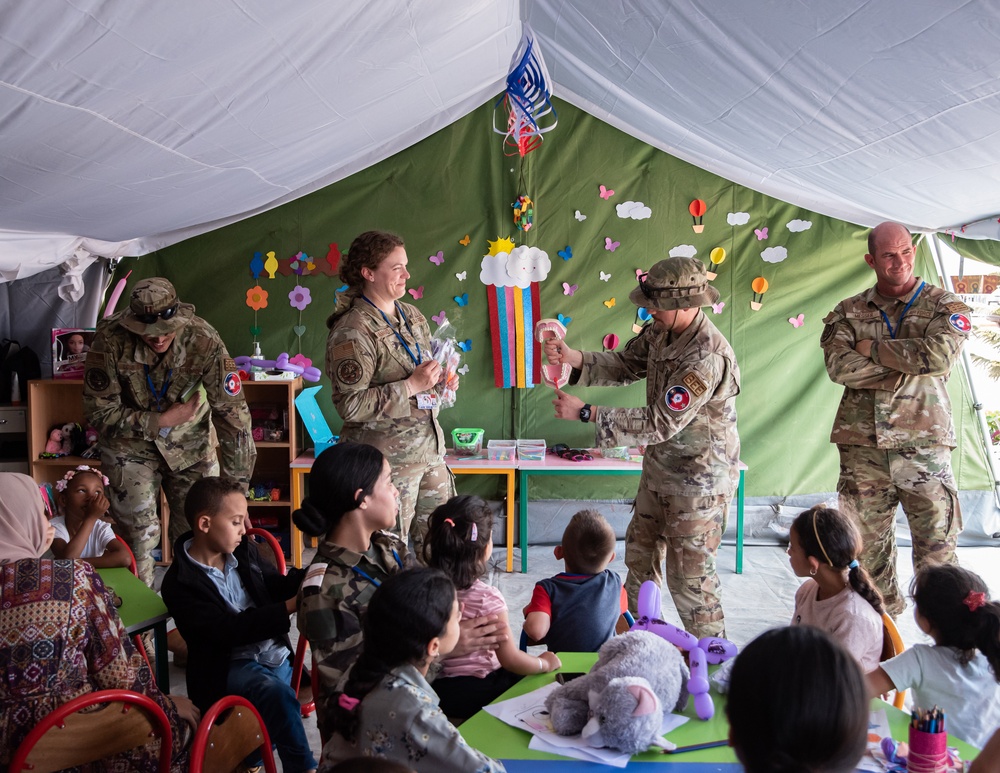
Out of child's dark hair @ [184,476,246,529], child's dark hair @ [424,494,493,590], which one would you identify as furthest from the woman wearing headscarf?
child's dark hair @ [424,494,493,590]

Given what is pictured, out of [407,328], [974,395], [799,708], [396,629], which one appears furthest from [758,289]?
[799,708]

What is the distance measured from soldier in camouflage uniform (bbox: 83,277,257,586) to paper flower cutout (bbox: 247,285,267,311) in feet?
6.16

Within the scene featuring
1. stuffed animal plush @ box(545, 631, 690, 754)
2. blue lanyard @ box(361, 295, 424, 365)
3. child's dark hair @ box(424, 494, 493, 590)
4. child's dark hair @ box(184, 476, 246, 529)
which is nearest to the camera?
stuffed animal plush @ box(545, 631, 690, 754)

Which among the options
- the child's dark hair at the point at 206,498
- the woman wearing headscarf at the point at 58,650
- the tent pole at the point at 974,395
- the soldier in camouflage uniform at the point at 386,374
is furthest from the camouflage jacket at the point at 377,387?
the tent pole at the point at 974,395

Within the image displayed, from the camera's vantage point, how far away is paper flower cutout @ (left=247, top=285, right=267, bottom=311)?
569 cm

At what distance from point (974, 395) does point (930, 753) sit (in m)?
4.64

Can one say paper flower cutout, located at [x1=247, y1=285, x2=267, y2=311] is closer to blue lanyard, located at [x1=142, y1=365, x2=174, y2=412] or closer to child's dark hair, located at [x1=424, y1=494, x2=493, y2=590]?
blue lanyard, located at [x1=142, y1=365, x2=174, y2=412]

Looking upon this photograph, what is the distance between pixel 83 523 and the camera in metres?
3.06

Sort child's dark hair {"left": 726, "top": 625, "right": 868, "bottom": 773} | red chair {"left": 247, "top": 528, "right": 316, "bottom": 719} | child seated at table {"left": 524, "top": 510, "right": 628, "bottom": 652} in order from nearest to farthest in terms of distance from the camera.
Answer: child's dark hair {"left": 726, "top": 625, "right": 868, "bottom": 773} → child seated at table {"left": 524, "top": 510, "right": 628, "bottom": 652} → red chair {"left": 247, "top": 528, "right": 316, "bottom": 719}

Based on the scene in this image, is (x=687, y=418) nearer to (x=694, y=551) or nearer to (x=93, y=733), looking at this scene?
(x=694, y=551)

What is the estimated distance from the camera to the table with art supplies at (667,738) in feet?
5.26

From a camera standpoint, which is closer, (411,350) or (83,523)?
(83,523)

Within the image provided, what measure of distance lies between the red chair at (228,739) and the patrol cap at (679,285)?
196 centimetres

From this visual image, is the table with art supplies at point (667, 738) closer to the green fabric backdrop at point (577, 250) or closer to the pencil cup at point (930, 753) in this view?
the pencil cup at point (930, 753)
